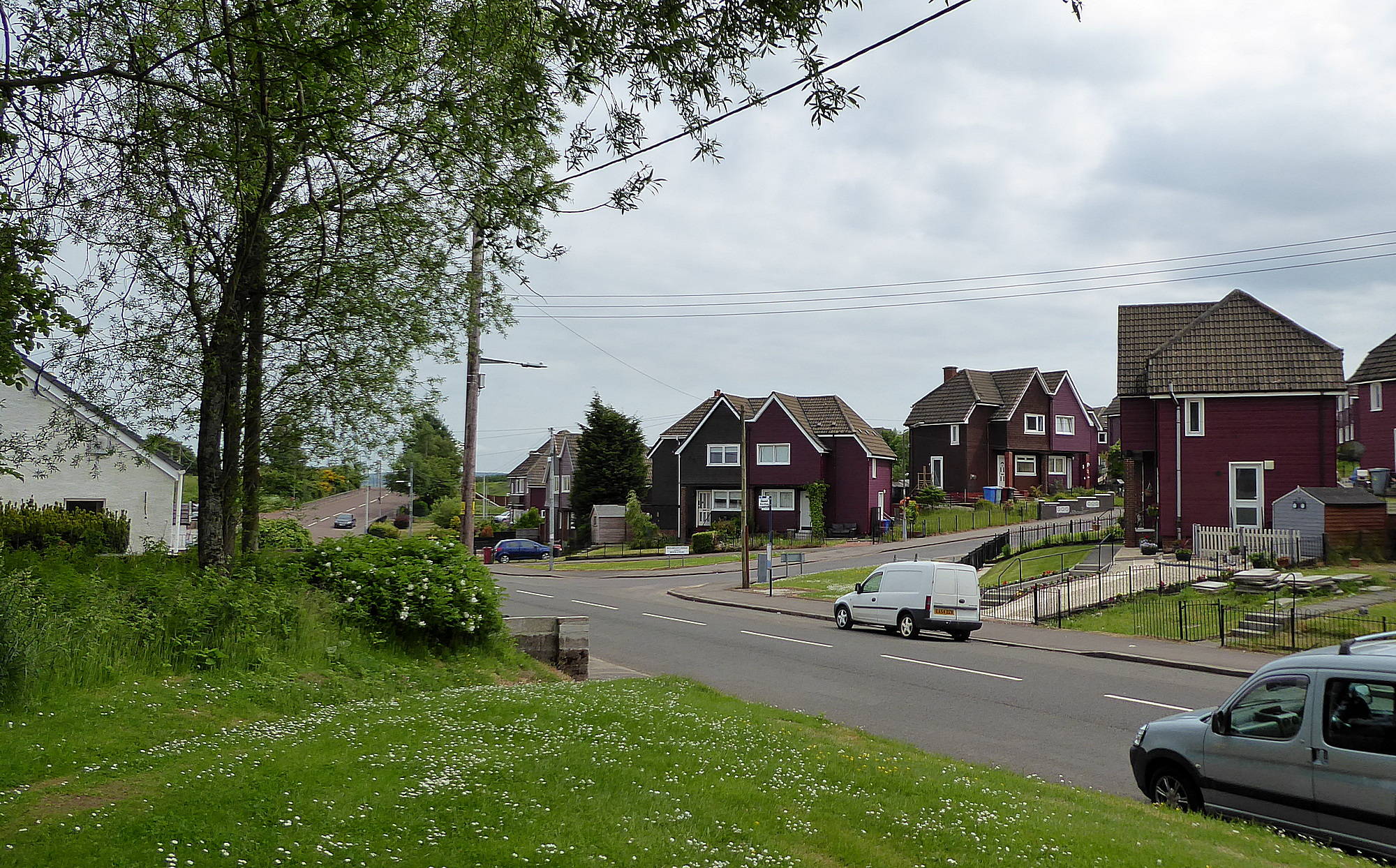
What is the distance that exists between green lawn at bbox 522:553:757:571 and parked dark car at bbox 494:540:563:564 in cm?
343

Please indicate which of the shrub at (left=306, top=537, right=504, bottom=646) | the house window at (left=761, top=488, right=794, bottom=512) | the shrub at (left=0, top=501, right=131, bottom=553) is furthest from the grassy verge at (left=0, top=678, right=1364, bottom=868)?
the house window at (left=761, top=488, right=794, bottom=512)

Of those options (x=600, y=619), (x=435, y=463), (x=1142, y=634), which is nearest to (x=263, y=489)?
(x=600, y=619)

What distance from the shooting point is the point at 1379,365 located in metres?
41.4

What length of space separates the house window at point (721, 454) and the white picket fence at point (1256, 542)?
109ft

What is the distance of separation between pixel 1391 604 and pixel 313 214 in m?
22.2

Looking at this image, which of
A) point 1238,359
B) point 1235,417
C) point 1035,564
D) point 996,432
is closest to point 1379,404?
point 1238,359

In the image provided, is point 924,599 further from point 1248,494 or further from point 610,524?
point 610,524

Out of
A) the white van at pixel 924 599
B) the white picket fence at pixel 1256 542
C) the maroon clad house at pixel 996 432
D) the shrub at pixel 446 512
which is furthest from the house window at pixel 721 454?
the white van at pixel 924 599

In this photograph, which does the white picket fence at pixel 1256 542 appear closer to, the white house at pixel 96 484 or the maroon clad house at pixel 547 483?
the white house at pixel 96 484

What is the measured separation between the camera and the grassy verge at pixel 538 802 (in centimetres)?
533

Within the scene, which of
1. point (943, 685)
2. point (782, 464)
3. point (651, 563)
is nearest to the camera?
point (943, 685)

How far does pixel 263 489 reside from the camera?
1514 cm

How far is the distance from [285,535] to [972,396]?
167ft

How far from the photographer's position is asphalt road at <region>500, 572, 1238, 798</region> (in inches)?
462
